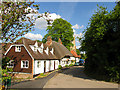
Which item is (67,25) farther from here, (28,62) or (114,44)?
(114,44)

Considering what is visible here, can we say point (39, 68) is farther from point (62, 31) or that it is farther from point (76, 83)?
point (62, 31)

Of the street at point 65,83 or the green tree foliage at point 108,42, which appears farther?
the green tree foliage at point 108,42

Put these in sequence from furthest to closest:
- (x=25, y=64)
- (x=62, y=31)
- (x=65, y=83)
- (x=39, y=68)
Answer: (x=62, y=31), (x=39, y=68), (x=25, y=64), (x=65, y=83)

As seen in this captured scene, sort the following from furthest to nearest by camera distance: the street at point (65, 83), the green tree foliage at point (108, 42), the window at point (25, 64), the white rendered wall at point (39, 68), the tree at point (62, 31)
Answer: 1. the tree at point (62, 31)
2. the white rendered wall at point (39, 68)
3. the window at point (25, 64)
4. the green tree foliage at point (108, 42)
5. the street at point (65, 83)

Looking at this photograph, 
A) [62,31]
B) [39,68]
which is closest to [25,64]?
[39,68]

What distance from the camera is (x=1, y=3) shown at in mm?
4398

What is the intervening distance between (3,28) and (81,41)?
18.2 m

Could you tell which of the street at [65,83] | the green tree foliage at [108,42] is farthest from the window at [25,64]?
the green tree foliage at [108,42]

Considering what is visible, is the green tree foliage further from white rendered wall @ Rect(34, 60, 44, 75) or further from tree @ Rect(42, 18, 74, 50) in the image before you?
tree @ Rect(42, 18, 74, 50)

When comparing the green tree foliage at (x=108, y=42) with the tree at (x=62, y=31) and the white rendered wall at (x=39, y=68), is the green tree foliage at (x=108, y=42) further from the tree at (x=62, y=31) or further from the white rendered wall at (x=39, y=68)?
the tree at (x=62, y=31)

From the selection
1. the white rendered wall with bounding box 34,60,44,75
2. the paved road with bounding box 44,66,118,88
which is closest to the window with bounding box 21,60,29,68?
the white rendered wall with bounding box 34,60,44,75

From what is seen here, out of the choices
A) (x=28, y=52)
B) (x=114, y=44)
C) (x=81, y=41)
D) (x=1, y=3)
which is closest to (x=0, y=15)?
(x=1, y=3)

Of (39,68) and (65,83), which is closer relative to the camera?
(65,83)

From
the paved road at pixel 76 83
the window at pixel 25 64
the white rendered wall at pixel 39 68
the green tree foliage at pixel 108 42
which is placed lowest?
the paved road at pixel 76 83
